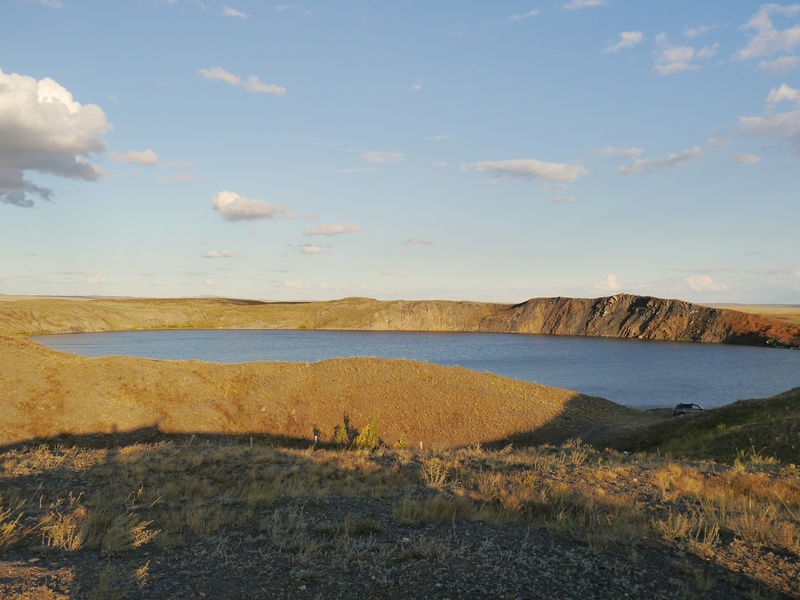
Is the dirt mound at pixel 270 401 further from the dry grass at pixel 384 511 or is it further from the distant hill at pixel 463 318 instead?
the distant hill at pixel 463 318

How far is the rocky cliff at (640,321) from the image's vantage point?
124619mm

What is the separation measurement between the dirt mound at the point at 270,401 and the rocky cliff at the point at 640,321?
107235mm

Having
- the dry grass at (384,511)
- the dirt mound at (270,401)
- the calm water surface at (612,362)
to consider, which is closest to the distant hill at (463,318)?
the calm water surface at (612,362)

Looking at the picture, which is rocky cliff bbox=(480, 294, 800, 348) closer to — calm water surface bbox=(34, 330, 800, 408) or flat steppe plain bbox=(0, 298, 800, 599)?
calm water surface bbox=(34, 330, 800, 408)

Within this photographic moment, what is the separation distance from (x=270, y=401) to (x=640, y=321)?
448ft

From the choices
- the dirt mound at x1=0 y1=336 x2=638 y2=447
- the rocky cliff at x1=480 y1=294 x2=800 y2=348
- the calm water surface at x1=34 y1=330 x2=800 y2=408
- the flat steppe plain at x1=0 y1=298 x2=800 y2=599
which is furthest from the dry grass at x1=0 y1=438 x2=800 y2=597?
the rocky cliff at x1=480 y1=294 x2=800 y2=348

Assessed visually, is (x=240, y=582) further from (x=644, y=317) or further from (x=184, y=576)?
(x=644, y=317)

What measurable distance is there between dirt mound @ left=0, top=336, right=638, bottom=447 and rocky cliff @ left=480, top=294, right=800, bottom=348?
107235 millimetres

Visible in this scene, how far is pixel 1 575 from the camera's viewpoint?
652 cm

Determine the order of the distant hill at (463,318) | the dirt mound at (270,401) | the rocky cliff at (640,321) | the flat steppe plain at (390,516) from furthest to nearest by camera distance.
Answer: the distant hill at (463,318) < the rocky cliff at (640,321) < the dirt mound at (270,401) < the flat steppe plain at (390,516)

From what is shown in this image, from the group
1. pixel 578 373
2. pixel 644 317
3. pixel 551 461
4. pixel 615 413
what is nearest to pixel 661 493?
pixel 551 461

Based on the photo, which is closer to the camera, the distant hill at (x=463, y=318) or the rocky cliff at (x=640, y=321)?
the rocky cliff at (x=640, y=321)

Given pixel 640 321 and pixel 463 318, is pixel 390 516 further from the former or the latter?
pixel 463 318

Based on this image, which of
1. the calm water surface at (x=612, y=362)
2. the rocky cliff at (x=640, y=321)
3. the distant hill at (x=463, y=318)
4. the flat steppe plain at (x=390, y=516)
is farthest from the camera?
the distant hill at (x=463, y=318)
